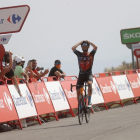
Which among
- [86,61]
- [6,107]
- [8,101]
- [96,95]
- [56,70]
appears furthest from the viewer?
[96,95]

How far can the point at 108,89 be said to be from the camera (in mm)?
19281

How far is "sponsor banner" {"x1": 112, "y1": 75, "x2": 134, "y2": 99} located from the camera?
2003cm

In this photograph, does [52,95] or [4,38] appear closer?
[4,38]

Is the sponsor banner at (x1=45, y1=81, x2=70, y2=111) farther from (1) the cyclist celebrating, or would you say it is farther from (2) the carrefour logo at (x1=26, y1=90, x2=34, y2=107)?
(1) the cyclist celebrating

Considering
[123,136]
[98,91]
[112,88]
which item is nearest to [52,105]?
[98,91]

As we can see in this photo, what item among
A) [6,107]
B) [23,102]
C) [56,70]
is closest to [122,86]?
[56,70]

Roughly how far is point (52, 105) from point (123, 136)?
597cm

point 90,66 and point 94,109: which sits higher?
point 90,66

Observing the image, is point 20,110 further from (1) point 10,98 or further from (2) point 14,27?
(2) point 14,27

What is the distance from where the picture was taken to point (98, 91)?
18547mm

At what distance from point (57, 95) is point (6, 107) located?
3.19 m

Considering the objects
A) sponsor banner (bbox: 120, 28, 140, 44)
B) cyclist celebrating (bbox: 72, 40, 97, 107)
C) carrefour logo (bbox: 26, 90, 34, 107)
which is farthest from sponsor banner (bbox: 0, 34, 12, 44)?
sponsor banner (bbox: 120, 28, 140, 44)

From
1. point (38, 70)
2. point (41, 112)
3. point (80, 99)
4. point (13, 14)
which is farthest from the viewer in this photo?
point (38, 70)

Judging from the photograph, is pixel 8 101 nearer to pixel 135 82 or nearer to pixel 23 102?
pixel 23 102
